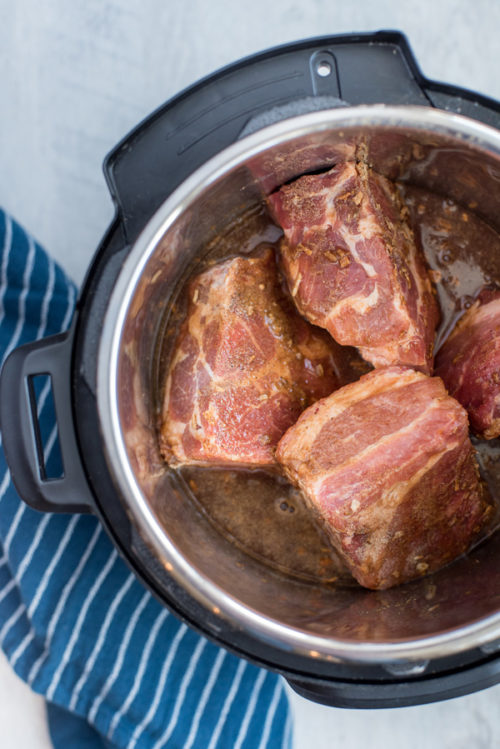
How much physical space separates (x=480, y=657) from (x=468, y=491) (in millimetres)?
370

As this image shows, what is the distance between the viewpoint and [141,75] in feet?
6.55

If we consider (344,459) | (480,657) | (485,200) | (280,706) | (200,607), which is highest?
(485,200)

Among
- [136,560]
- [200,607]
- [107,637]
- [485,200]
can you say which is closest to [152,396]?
[136,560]

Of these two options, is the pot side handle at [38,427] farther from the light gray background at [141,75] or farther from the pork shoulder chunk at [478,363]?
the pork shoulder chunk at [478,363]

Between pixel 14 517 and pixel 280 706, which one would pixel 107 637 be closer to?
pixel 14 517

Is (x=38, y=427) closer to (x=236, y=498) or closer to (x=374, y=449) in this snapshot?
(x=236, y=498)

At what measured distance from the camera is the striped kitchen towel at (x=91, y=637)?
5.97 feet

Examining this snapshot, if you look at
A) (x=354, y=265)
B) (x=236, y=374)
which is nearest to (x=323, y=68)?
(x=354, y=265)

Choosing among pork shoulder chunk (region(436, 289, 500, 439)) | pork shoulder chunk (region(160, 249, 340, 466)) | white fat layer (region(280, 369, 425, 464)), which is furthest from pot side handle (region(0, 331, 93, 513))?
pork shoulder chunk (region(436, 289, 500, 439))

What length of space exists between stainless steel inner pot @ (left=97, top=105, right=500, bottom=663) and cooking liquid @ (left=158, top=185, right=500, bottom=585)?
3 cm

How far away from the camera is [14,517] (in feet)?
5.95

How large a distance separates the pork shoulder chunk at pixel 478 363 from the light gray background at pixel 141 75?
792 millimetres

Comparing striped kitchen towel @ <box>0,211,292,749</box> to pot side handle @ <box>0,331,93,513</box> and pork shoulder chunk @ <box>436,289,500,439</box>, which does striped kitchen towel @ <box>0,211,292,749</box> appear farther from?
pork shoulder chunk @ <box>436,289,500,439</box>

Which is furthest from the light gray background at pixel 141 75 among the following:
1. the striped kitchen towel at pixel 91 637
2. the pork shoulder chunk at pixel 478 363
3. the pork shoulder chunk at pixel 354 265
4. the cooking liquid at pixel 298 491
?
the pork shoulder chunk at pixel 478 363
